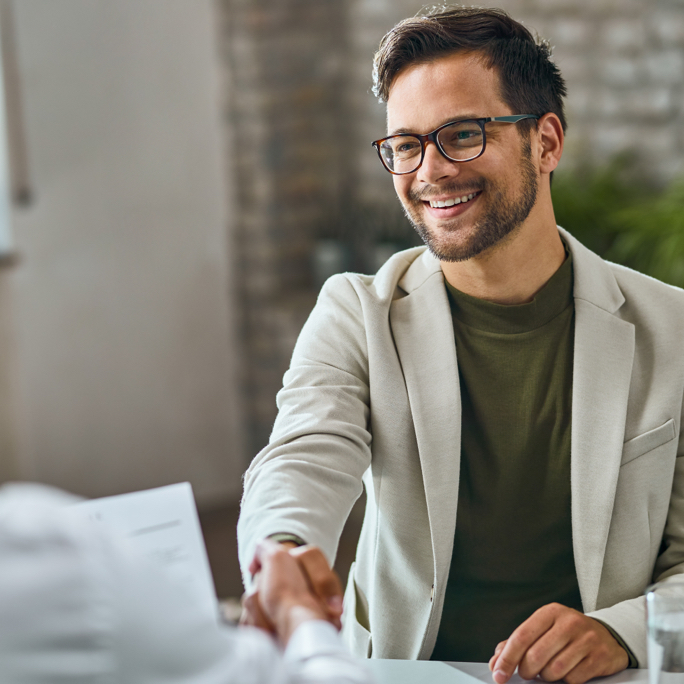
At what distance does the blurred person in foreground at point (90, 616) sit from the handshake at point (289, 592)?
0.75ft

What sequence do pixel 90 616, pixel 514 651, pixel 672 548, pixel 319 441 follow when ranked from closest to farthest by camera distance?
pixel 90 616 → pixel 514 651 → pixel 319 441 → pixel 672 548

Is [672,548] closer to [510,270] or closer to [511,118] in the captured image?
[510,270]

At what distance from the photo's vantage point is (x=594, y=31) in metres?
3.51

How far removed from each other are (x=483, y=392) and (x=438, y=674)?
47 cm

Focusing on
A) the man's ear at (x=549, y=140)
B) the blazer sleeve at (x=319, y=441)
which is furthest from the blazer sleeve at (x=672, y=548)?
the man's ear at (x=549, y=140)

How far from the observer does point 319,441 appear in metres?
1.25

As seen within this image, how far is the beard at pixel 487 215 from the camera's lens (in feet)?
4.63

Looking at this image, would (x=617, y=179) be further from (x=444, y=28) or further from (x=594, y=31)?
(x=444, y=28)

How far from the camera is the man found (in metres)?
1.33

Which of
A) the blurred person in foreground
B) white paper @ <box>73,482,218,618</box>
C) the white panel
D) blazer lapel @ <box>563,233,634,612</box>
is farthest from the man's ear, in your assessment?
the white panel

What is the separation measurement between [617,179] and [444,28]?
7.37 feet

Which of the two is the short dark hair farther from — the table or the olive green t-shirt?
the table

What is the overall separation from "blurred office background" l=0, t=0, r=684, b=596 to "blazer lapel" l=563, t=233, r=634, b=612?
6.02 feet

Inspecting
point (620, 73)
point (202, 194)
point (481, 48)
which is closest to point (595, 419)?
point (481, 48)
